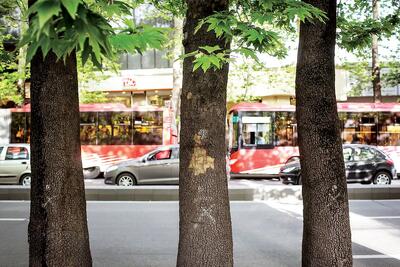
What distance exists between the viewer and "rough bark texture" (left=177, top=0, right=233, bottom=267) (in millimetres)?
4453

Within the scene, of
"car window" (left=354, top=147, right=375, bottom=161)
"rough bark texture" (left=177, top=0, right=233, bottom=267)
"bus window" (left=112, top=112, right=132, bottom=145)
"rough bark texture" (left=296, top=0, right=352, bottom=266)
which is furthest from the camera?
"bus window" (left=112, top=112, right=132, bottom=145)

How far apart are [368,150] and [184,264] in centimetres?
1389

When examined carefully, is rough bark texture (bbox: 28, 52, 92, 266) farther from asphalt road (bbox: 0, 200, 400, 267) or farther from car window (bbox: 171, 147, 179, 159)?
car window (bbox: 171, 147, 179, 159)

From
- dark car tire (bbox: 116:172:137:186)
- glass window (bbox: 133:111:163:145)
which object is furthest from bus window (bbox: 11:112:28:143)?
dark car tire (bbox: 116:172:137:186)

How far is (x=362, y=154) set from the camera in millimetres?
17141

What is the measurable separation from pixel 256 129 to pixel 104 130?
639cm

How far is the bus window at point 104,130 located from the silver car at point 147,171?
4.53 meters

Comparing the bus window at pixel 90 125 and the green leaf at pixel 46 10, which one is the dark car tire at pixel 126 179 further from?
the green leaf at pixel 46 10

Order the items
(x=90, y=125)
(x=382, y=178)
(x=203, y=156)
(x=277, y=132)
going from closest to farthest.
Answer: (x=203, y=156), (x=382, y=178), (x=277, y=132), (x=90, y=125)

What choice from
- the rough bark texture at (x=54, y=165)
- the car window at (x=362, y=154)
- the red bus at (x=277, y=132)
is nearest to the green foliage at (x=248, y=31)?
the rough bark texture at (x=54, y=165)

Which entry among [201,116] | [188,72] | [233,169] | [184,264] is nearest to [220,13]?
[188,72]

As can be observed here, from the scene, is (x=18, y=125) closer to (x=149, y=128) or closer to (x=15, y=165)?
(x=15, y=165)

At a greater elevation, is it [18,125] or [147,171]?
[18,125]

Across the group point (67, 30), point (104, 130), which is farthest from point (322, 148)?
point (104, 130)
